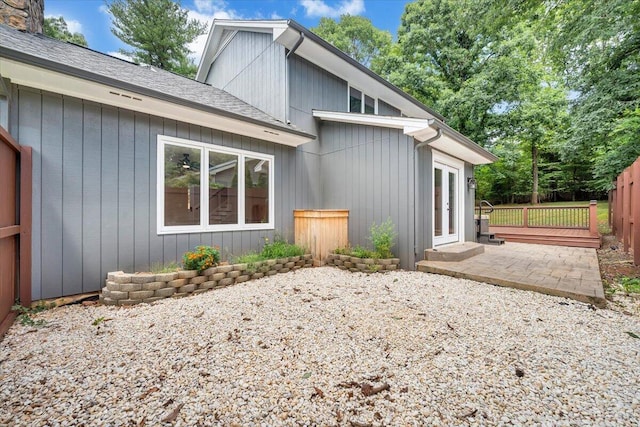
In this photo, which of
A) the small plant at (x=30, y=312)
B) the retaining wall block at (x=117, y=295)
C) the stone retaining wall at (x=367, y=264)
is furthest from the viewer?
the stone retaining wall at (x=367, y=264)

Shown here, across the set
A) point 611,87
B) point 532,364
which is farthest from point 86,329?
point 611,87

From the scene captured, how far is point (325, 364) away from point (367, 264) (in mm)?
3061

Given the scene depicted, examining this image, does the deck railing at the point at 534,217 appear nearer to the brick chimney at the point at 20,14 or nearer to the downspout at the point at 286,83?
the downspout at the point at 286,83

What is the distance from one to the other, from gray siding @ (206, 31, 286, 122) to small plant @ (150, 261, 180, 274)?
4033 mm

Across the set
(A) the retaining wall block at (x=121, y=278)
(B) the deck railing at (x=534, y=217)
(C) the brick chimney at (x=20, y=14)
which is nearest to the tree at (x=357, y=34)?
(B) the deck railing at (x=534, y=217)

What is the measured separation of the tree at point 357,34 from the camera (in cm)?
1867

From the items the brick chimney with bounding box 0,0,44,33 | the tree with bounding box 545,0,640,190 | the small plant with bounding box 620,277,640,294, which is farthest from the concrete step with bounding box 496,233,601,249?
the brick chimney with bounding box 0,0,44,33

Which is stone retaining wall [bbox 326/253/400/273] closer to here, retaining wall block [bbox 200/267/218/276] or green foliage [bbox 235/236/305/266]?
green foliage [bbox 235/236/305/266]

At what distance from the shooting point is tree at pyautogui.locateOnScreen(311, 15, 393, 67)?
18.7m

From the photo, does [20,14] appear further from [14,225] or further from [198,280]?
[198,280]

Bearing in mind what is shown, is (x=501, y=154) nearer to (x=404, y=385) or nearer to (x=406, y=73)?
(x=406, y=73)

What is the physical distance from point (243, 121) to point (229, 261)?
2590mm

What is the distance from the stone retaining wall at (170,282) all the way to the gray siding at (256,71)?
3.80 m

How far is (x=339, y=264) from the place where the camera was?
5344mm
